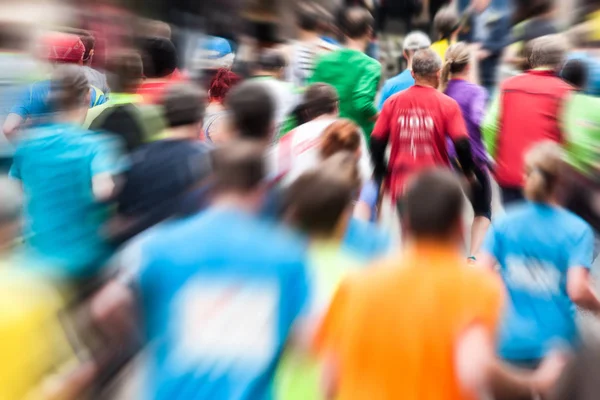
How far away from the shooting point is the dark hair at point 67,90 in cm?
417

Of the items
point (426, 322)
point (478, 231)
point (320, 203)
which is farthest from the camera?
point (478, 231)

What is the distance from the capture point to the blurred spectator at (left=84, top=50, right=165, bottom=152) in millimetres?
4625

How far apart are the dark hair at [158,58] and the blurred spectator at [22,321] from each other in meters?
2.24

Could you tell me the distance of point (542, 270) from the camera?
3.53 meters

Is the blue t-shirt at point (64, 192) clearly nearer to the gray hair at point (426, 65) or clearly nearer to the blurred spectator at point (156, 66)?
the blurred spectator at point (156, 66)

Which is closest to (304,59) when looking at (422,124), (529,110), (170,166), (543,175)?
(422,124)

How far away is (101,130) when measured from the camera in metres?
4.63

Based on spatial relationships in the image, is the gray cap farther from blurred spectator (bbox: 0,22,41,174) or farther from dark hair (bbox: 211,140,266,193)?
dark hair (bbox: 211,140,266,193)

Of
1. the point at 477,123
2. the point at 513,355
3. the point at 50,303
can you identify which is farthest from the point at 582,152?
the point at 50,303

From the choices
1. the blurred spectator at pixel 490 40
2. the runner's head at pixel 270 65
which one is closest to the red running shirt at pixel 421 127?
the runner's head at pixel 270 65

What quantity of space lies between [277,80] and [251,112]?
8.19ft

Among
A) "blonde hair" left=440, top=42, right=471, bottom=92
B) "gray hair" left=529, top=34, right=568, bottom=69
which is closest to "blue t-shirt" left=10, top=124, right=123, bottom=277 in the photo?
"gray hair" left=529, top=34, right=568, bottom=69

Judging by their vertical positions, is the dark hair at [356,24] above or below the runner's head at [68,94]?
below

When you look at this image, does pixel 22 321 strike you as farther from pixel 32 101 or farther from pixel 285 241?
pixel 32 101
